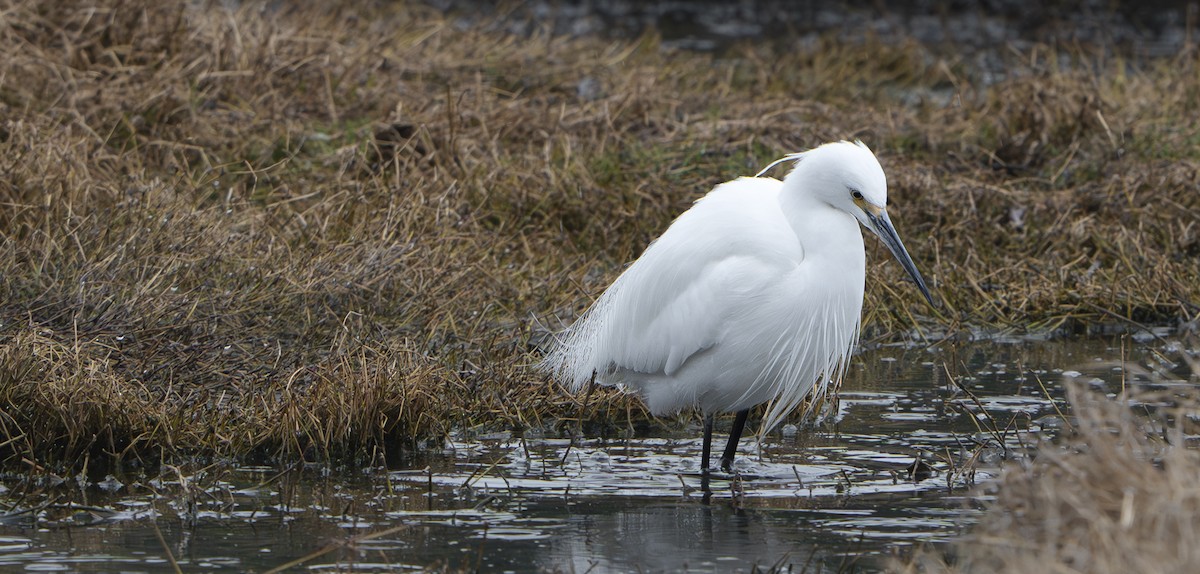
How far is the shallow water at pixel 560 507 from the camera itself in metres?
3.73

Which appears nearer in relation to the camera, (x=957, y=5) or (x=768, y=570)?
(x=768, y=570)

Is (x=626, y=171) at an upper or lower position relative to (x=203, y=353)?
upper

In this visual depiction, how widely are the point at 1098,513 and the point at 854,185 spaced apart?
5.85 feet

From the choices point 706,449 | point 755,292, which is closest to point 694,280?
point 755,292

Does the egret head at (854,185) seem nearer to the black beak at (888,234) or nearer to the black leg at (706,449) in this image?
the black beak at (888,234)

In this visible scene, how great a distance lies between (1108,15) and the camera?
13961 mm

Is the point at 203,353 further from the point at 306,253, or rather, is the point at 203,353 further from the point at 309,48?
the point at 309,48

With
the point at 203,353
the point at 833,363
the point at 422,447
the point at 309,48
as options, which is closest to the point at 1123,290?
the point at 833,363

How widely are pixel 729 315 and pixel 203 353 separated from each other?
1.74 metres

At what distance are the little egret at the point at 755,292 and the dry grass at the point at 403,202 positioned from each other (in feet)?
1.86

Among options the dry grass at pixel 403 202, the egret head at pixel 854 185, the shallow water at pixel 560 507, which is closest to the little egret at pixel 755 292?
the egret head at pixel 854 185

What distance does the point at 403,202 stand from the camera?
631 cm

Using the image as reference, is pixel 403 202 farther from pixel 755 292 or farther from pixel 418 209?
pixel 755 292

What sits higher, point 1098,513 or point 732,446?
point 732,446
